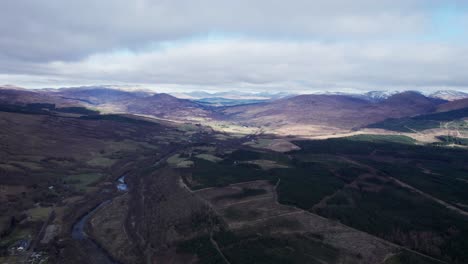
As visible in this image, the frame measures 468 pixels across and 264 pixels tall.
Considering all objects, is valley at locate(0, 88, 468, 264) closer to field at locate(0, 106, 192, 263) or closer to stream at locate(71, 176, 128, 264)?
stream at locate(71, 176, 128, 264)

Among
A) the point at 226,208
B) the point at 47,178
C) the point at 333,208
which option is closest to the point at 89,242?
the point at 226,208

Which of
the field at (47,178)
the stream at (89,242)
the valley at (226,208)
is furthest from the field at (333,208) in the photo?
the field at (47,178)

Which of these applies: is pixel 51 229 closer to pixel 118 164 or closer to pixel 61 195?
pixel 61 195

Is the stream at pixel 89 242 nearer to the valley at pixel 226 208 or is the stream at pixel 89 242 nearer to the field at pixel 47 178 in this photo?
the valley at pixel 226 208

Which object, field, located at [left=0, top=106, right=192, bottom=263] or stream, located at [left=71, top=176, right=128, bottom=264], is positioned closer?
stream, located at [left=71, top=176, right=128, bottom=264]

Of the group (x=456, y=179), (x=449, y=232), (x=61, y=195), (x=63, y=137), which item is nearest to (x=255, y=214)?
(x=449, y=232)

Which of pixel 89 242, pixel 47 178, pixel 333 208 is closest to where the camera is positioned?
pixel 89 242

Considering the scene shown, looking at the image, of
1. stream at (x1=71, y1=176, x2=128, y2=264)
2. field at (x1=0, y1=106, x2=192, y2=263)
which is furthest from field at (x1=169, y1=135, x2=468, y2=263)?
field at (x1=0, y1=106, x2=192, y2=263)

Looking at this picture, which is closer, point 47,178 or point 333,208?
point 333,208

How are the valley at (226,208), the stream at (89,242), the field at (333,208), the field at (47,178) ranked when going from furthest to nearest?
1. the field at (47,178)
2. the stream at (89,242)
3. the valley at (226,208)
4. the field at (333,208)

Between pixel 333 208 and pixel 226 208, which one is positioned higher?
pixel 333 208

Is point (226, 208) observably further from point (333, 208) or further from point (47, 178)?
point (47, 178)

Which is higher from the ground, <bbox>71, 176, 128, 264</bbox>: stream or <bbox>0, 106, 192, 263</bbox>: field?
<bbox>0, 106, 192, 263</bbox>: field
